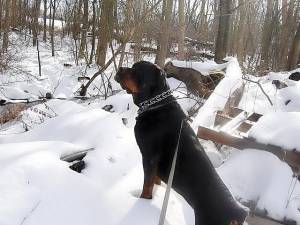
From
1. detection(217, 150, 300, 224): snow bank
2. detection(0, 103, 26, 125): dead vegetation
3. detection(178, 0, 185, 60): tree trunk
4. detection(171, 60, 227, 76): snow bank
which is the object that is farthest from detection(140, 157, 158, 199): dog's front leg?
detection(178, 0, 185, 60): tree trunk

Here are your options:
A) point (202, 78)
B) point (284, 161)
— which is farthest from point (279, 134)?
point (202, 78)

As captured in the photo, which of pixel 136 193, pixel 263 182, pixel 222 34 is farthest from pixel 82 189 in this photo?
pixel 222 34

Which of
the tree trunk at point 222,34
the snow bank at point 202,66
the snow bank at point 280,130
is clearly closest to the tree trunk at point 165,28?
A: the tree trunk at point 222,34

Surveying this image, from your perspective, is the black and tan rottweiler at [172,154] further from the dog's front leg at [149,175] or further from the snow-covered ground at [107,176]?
Result: the snow-covered ground at [107,176]

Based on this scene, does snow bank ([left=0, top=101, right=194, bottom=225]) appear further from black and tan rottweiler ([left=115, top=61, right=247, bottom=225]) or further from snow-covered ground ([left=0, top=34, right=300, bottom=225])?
black and tan rottweiler ([left=115, top=61, right=247, bottom=225])

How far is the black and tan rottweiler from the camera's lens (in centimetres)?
229

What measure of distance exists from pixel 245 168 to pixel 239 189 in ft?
0.73

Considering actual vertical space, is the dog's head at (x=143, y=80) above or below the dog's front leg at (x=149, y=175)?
above

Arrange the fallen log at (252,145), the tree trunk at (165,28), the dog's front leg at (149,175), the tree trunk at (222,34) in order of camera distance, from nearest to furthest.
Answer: the dog's front leg at (149,175) → the fallen log at (252,145) → the tree trunk at (222,34) → the tree trunk at (165,28)

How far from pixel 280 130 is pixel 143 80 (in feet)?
4.71

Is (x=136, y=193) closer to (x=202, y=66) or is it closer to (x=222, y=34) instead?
(x=202, y=66)

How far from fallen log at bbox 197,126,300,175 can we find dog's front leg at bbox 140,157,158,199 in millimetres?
1096

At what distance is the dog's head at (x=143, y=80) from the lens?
286 centimetres

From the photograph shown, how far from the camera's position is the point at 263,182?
3.30m
